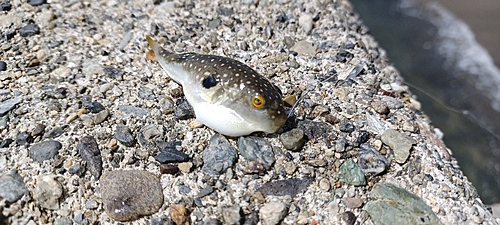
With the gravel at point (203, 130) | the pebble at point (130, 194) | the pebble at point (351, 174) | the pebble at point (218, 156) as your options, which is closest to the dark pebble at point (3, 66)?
the gravel at point (203, 130)

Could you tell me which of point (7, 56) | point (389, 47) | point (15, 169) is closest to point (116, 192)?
point (15, 169)

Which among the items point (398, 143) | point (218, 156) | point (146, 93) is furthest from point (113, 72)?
point (398, 143)

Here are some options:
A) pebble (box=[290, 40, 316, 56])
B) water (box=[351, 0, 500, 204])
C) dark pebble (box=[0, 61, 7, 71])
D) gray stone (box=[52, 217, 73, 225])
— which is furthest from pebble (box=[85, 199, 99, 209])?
water (box=[351, 0, 500, 204])

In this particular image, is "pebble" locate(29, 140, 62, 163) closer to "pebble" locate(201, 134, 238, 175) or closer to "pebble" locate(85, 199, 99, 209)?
"pebble" locate(85, 199, 99, 209)

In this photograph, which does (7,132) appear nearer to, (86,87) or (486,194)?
(86,87)

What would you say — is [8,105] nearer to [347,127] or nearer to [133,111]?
[133,111]

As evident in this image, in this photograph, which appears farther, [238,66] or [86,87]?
[86,87]

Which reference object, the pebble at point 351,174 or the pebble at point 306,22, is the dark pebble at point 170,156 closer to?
the pebble at point 351,174
